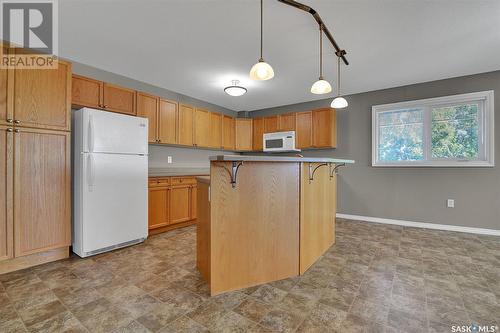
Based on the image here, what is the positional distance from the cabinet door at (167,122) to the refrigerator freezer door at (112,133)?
0.82 m

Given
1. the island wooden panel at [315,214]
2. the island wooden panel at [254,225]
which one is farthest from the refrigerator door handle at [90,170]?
the island wooden panel at [315,214]

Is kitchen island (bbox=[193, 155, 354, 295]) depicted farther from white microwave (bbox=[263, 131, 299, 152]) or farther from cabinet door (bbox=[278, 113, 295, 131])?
cabinet door (bbox=[278, 113, 295, 131])

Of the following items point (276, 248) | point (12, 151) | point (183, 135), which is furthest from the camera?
point (183, 135)

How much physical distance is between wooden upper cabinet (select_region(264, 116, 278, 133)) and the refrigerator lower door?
9.79 ft

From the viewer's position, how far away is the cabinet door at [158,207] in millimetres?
3332

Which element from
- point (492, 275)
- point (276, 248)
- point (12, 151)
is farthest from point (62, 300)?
point (492, 275)

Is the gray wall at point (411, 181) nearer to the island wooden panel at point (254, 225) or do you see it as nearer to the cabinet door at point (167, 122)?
the cabinet door at point (167, 122)

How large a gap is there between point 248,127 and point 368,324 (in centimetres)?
459

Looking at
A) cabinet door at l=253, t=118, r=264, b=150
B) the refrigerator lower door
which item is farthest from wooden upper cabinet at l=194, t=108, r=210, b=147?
the refrigerator lower door

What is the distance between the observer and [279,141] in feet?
16.1

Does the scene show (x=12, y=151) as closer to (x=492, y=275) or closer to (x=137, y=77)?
(x=137, y=77)

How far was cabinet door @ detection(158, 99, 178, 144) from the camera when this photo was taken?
3855 mm

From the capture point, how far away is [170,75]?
353 centimetres

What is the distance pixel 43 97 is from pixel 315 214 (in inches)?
121
